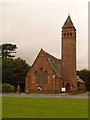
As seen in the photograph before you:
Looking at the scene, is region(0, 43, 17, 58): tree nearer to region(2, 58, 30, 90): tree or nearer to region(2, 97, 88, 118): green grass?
region(2, 58, 30, 90): tree

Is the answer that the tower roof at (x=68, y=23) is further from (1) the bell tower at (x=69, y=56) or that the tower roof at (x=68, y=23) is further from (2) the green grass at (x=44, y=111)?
(2) the green grass at (x=44, y=111)

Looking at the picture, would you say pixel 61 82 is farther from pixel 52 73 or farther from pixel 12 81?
pixel 12 81

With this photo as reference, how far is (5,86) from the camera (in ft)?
178

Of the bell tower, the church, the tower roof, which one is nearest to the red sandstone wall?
the church

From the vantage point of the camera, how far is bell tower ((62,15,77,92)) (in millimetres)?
64625

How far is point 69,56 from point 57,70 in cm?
553

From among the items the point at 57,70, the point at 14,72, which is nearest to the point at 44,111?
the point at 57,70

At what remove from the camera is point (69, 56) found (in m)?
65.1

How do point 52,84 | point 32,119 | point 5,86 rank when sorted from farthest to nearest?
point 52,84 < point 5,86 < point 32,119

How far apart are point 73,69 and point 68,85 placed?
4661 mm

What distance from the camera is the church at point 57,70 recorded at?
59.7 m

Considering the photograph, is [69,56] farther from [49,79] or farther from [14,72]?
[14,72]

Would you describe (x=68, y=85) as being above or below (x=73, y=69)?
below

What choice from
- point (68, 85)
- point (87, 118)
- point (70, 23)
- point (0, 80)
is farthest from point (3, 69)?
point (87, 118)
